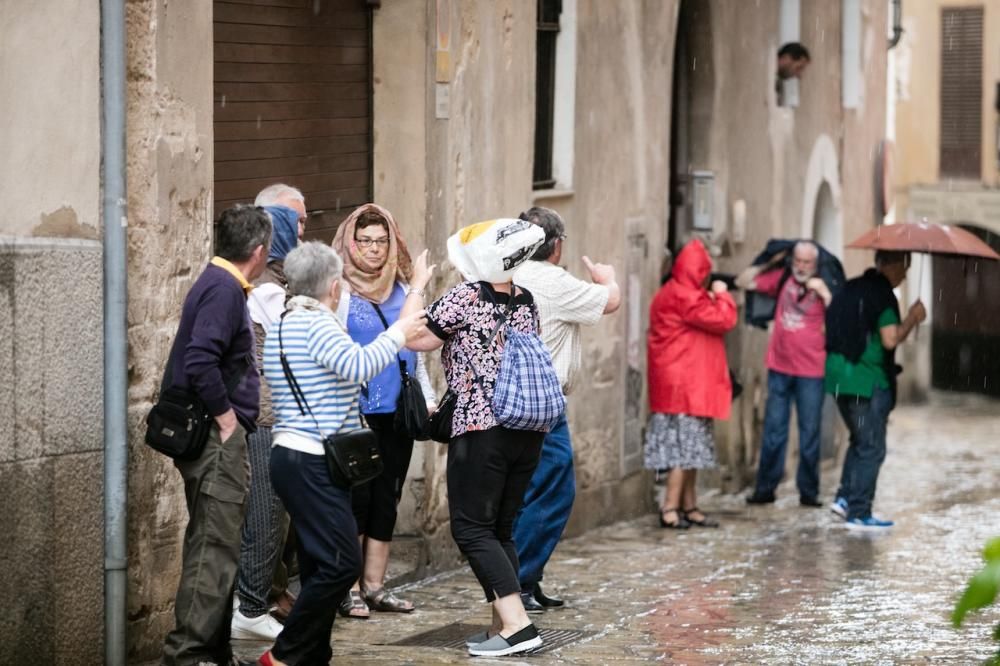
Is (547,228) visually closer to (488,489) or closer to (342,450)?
(488,489)

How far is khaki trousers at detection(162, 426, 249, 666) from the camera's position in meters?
6.46

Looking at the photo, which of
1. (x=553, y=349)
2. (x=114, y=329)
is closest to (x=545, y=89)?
(x=553, y=349)

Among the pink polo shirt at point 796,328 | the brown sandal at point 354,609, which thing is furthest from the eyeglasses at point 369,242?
the pink polo shirt at point 796,328

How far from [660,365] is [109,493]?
548cm

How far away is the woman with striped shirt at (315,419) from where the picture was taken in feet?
20.6

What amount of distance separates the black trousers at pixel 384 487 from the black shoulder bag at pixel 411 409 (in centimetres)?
17

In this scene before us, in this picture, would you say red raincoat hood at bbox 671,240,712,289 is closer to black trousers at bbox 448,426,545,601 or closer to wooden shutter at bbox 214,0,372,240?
wooden shutter at bbox 214,0,372,240

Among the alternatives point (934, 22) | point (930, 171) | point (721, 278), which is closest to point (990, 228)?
point (930, 171)

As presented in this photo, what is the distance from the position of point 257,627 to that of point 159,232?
1.59 m

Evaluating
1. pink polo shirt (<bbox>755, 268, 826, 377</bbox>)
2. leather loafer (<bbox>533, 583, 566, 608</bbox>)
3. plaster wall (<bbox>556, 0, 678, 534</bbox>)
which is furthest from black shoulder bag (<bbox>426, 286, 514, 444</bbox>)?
pink polo shirt (<bbox>755, 268, 826, 377</bbox>)

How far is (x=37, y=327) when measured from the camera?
20.9 feet

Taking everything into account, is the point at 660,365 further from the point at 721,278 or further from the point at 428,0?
the point at 428,0

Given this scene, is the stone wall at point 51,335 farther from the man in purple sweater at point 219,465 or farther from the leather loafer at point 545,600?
the leather loafer at point 545,600

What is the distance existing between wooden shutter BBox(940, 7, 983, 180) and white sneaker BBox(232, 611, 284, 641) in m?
30.5
